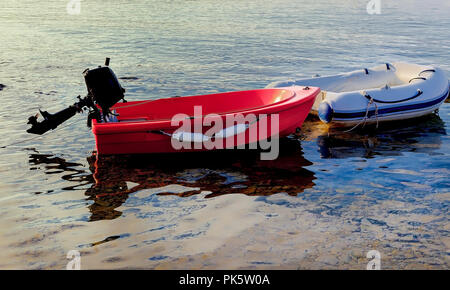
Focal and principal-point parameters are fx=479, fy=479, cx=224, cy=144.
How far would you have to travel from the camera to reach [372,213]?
19.0 feet

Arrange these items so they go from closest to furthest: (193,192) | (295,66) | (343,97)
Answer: (193,192) → (343,97) → (295,66)

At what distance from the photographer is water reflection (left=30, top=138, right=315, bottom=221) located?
6.50 metres

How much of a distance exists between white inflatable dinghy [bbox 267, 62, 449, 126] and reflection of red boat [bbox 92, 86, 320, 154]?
82 cm

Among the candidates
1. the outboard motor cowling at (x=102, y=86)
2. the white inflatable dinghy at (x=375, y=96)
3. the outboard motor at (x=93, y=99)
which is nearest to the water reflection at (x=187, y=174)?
the outboard motor at (x=93, y=99)

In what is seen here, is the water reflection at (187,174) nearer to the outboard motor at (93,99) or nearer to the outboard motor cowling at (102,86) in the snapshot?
the outboard motor at (93,99)

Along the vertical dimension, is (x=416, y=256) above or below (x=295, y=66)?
below

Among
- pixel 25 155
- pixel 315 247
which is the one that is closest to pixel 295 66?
pixel 25 155

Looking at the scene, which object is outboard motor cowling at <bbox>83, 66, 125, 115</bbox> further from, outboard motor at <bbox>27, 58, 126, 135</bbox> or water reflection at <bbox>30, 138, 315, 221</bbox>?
water reflection at <bbox>30, 138, 315, 221</bbox>

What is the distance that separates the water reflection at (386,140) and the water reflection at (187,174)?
0.79 meters

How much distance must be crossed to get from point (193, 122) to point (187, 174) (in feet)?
2.81

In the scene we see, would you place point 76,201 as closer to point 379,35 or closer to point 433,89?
point 433,89

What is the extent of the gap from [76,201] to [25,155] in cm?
223

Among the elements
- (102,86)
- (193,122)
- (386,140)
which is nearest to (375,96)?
(386,140)

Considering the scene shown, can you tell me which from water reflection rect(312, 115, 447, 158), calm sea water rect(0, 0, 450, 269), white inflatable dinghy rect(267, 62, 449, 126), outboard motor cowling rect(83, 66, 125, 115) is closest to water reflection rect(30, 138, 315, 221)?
calm sea water rect(0, 0, 450, 269)
